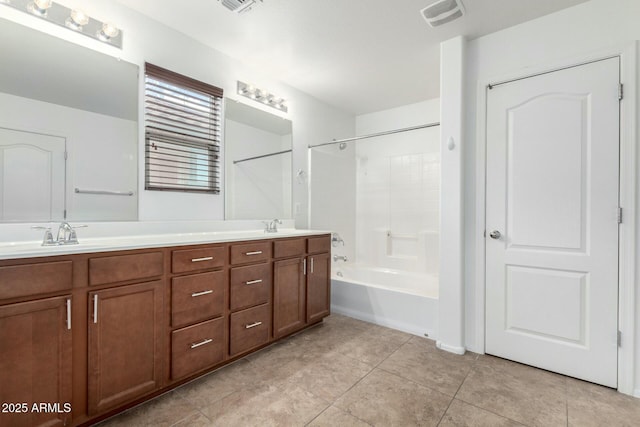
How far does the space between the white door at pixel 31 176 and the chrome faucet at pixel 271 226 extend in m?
1.52

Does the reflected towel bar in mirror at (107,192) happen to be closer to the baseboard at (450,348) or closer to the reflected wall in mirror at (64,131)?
the reflected wall in mirror at (64,131)

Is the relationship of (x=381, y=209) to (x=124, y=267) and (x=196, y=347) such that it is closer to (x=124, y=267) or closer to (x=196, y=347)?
(x=196, y=347)

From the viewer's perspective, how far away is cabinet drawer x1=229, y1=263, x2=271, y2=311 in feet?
6.67

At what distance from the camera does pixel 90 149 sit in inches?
→ 74.0

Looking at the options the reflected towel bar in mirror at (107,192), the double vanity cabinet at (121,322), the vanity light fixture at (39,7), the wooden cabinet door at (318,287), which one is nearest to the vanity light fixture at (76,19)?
the vanity light fixture at (39,7)

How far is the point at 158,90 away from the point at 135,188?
773 mm

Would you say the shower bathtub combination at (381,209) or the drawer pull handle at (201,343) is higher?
the shower bathtub combination at (381,209)

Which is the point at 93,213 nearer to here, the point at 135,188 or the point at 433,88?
the point at 135,188

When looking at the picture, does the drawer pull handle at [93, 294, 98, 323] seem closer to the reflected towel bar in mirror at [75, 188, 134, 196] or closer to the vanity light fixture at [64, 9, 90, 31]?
the reflected towel bar in mirror at [75, 188, 134, 196]

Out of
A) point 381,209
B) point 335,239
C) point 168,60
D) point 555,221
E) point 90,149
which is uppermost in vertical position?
point 168,60

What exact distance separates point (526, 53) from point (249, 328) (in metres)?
2.88

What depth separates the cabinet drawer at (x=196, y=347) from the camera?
5.65 feet

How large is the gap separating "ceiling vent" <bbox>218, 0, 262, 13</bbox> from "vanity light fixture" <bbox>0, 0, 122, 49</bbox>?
2.51 ft

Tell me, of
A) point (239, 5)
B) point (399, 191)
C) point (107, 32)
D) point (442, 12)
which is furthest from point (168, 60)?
point (399, 191)
